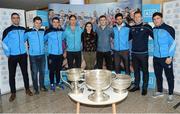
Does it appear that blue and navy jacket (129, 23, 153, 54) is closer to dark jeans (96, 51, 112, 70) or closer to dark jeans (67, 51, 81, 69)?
dark jeans (96, 51, 112, 70)

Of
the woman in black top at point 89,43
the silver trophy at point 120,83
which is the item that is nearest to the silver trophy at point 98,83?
the silver trophy at point 120,83

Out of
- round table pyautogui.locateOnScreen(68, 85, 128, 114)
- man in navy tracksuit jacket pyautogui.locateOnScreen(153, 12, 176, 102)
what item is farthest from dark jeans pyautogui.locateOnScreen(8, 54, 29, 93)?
man in navy tracksuit jacket pyautogui.locateOnScreen(153, 12, 176, 102)

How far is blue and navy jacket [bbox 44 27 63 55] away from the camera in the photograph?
3.89 metres

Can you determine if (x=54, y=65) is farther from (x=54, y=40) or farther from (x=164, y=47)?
(x=164, y=47)

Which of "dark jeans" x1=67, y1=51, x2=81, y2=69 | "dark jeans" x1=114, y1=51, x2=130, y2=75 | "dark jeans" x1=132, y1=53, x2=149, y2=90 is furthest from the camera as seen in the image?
"dark jeans" x1=67, y1=51, x2=81, y2=69

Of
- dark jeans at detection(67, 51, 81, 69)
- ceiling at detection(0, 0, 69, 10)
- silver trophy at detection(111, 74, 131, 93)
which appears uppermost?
ceiling at detection(0, 0, 69, 10)

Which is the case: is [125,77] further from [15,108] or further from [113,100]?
[15,108]

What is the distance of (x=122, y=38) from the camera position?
3.85 m

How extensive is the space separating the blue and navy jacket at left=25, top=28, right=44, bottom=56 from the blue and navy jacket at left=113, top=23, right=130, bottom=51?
1285 millimetres

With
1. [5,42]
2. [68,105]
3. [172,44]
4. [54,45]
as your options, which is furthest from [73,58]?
[172,44]

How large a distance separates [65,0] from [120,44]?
4834 mm

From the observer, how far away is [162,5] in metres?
3.81

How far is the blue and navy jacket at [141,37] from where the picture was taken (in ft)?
11.7

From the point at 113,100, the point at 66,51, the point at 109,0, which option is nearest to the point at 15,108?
the point at 66,51
